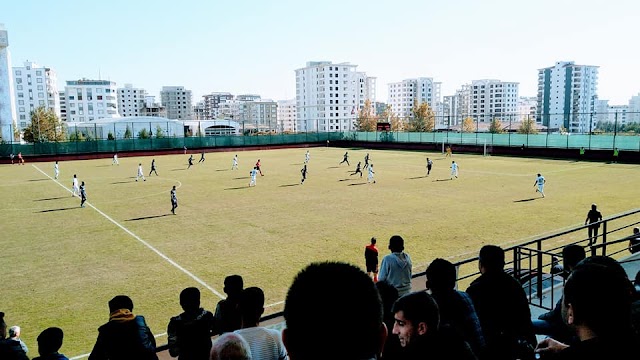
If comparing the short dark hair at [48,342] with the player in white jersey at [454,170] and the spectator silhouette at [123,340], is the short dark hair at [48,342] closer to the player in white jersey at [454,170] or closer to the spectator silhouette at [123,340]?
the spectator silhouette at [123,340]

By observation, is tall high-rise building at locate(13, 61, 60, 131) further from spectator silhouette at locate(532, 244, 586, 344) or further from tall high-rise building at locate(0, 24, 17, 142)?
spectator silhouette at locate(532, 244, 586, 344)

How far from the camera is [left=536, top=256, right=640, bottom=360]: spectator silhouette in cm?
252

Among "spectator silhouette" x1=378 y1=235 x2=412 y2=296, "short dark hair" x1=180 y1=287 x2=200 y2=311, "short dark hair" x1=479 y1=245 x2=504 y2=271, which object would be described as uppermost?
"short dark hair" x1=479 y1=245 x2=504 y2=271

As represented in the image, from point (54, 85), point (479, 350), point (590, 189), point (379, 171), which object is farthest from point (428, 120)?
point (54, 85)

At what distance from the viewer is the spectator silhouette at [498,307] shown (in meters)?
4.68

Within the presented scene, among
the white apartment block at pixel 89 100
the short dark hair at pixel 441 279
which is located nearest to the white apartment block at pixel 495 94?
the white apartment block at pixel 89 100

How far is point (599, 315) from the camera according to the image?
2613 mm

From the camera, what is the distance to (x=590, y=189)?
29.2 meters

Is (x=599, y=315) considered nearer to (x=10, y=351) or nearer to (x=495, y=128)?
(x=10, y=351)

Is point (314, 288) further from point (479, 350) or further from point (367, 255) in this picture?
point (367, 255)

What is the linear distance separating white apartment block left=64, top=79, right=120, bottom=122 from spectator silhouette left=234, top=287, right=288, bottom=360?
16638 centimetres

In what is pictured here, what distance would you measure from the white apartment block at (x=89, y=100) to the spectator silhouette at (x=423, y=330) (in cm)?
16772

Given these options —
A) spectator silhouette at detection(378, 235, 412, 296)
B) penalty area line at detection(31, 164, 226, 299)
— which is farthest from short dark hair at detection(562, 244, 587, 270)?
penalty area line at detection(31, 164, 226, 299)

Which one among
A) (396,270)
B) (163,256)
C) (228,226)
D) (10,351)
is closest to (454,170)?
(228,226)
